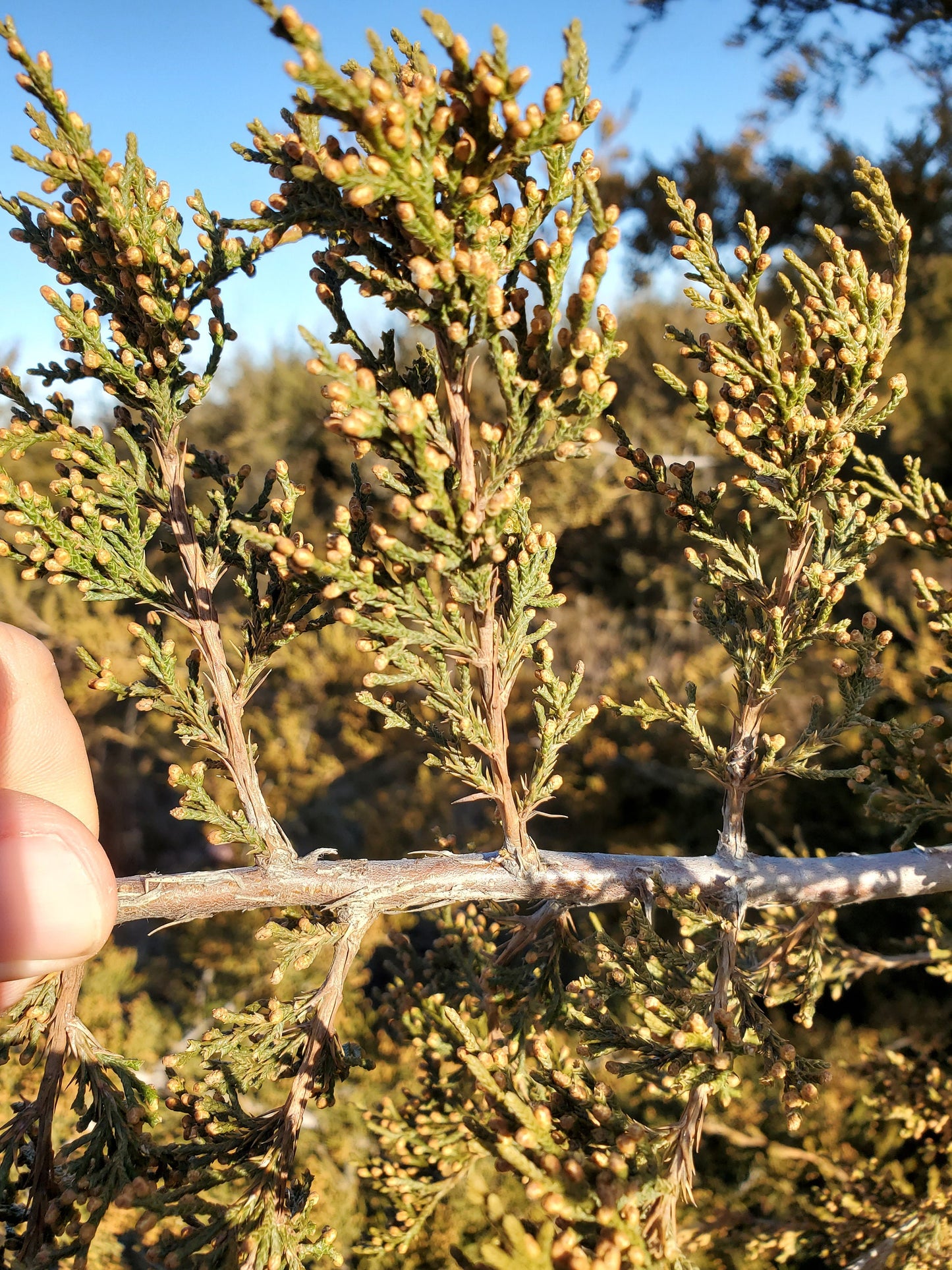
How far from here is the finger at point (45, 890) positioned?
1.91 metres

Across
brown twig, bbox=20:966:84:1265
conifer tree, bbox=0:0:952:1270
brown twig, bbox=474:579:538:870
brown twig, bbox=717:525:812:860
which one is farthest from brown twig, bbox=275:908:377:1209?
brown twig, bbox=717:525:812:860

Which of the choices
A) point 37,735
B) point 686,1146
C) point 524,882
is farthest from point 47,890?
point 686,1146

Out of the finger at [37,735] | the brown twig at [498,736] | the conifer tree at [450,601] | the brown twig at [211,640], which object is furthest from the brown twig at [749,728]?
the finger at [37,735]

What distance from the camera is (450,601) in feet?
7.47

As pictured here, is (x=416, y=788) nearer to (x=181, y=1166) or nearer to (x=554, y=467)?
(x=554, y=467)

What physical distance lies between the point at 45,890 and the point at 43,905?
0.04 m

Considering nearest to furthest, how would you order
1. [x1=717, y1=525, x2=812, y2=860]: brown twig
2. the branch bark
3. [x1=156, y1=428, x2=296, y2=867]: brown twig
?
1. the branch bark
2. [x1=156, y1=428, x2=296, y2=867]: brown twig
3. [x1=717, y1=525, x2=812, y2=860]: brown twig

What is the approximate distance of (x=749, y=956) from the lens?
323 centimetres

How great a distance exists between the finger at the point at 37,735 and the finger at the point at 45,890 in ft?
1.71

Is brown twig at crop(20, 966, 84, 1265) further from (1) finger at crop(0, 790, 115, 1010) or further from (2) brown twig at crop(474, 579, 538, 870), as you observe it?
(2) brown twig at crop(474, 579, 538, 870)

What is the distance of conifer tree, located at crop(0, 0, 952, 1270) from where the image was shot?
75.0 inches

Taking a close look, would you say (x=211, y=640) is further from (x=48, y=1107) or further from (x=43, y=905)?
(x=48, y=1107)

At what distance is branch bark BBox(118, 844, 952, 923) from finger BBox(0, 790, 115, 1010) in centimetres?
30

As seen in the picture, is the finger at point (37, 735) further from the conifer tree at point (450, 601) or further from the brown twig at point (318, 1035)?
the brown twig at point (318, 1035)
